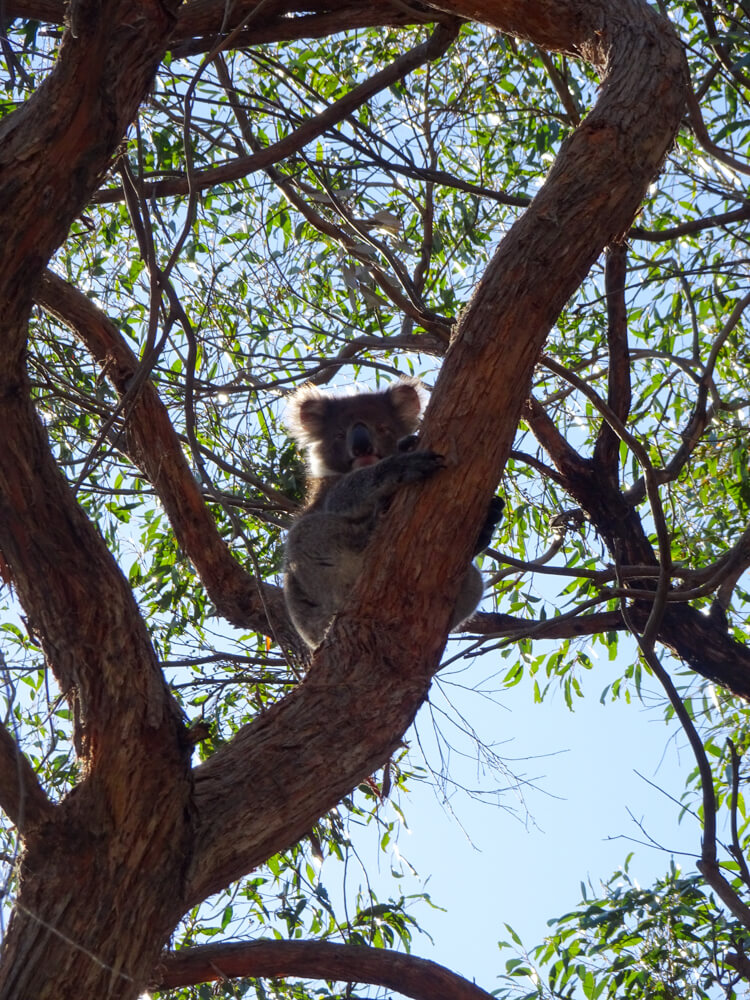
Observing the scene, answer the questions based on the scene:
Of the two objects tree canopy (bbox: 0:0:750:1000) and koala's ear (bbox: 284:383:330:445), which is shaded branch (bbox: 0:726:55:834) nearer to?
tree canopy (bbox: 0:0:750:1000)

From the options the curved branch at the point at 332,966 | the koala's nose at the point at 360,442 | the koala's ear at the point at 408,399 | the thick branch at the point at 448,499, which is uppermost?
the koala's ear at the point at 408,399

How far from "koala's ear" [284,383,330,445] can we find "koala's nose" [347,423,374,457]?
292 millimetres

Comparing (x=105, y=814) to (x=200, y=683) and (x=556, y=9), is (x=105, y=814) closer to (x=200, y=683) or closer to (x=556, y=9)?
(x=200, y=683)

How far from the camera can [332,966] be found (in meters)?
3.12

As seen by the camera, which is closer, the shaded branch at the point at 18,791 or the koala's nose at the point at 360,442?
the shaded branch at the point at 18,791

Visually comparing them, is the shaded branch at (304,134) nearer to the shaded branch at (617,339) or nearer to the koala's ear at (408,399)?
the shaded branch at (617,339)

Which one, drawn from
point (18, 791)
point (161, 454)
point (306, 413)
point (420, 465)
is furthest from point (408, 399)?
point (18, 791)

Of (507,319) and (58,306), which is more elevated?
(58,306)

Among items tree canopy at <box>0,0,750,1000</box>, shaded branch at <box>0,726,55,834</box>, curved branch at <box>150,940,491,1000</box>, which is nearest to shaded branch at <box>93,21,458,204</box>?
tree canopy at <box>0,0,750,1000</box>

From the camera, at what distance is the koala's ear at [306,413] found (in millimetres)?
4898

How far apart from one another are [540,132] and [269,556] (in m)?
2.16

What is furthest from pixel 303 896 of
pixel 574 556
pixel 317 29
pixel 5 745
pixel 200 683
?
pixel 317 29

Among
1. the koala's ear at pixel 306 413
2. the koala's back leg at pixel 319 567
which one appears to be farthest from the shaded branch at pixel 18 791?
the koala's ear at pixel 306 413

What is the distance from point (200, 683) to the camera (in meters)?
4.30
